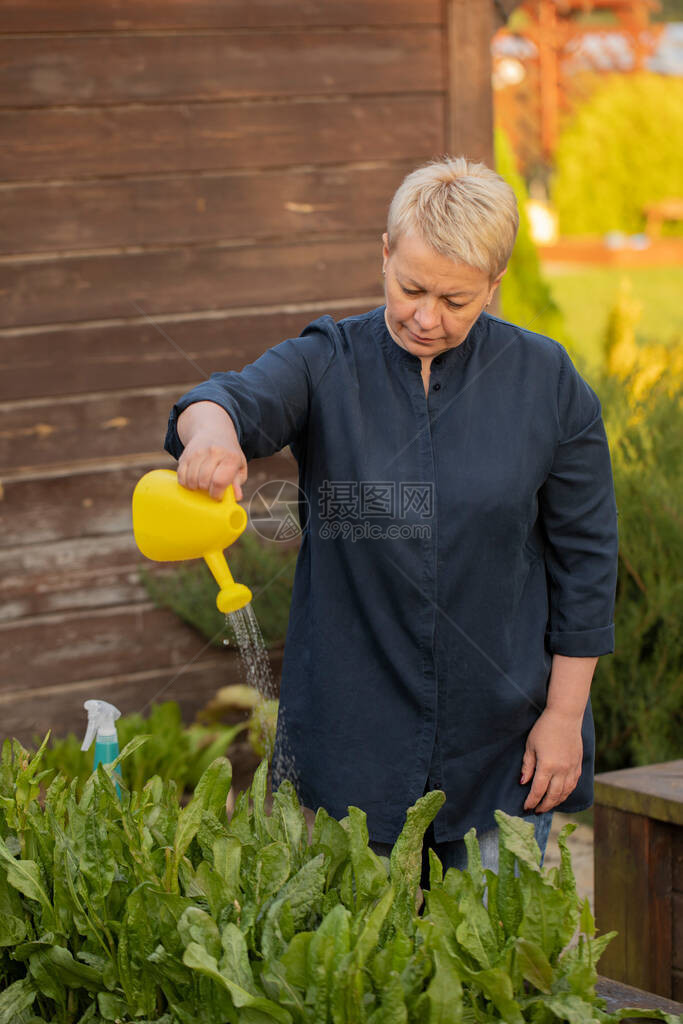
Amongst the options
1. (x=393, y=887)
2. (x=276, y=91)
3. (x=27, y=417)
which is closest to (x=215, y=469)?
(x=393, y=887)

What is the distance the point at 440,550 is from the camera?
5.65 feet

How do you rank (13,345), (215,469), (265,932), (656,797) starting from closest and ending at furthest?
(265,932), (215,469), (656,797), (13,345)

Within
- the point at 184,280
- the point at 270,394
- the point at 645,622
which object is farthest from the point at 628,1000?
the point at 184,280

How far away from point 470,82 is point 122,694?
2.18 metres

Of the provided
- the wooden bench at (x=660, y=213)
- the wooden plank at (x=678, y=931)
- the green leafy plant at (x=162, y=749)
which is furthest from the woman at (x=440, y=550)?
the wooden bench at (x=660, y=213)

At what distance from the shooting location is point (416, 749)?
70.7 inches

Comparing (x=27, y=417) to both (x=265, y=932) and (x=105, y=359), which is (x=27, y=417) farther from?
(x=265, y=932)

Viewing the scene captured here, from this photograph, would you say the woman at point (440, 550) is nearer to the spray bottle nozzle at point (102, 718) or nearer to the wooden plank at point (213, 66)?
the spray bottle nozzle at point (102, 718)

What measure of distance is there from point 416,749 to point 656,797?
60cm

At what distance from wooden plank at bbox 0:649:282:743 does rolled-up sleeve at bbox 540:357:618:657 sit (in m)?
1.99

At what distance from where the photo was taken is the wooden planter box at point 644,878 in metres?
2.15

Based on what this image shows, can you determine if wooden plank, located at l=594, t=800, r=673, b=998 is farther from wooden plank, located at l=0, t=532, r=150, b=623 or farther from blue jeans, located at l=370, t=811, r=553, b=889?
wooden plank, located at l=0, t=532, r=150, b=623

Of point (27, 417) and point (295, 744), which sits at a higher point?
point (27, 417)

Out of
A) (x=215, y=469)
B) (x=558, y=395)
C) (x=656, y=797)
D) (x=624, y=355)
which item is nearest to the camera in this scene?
(x=215, y=469)
